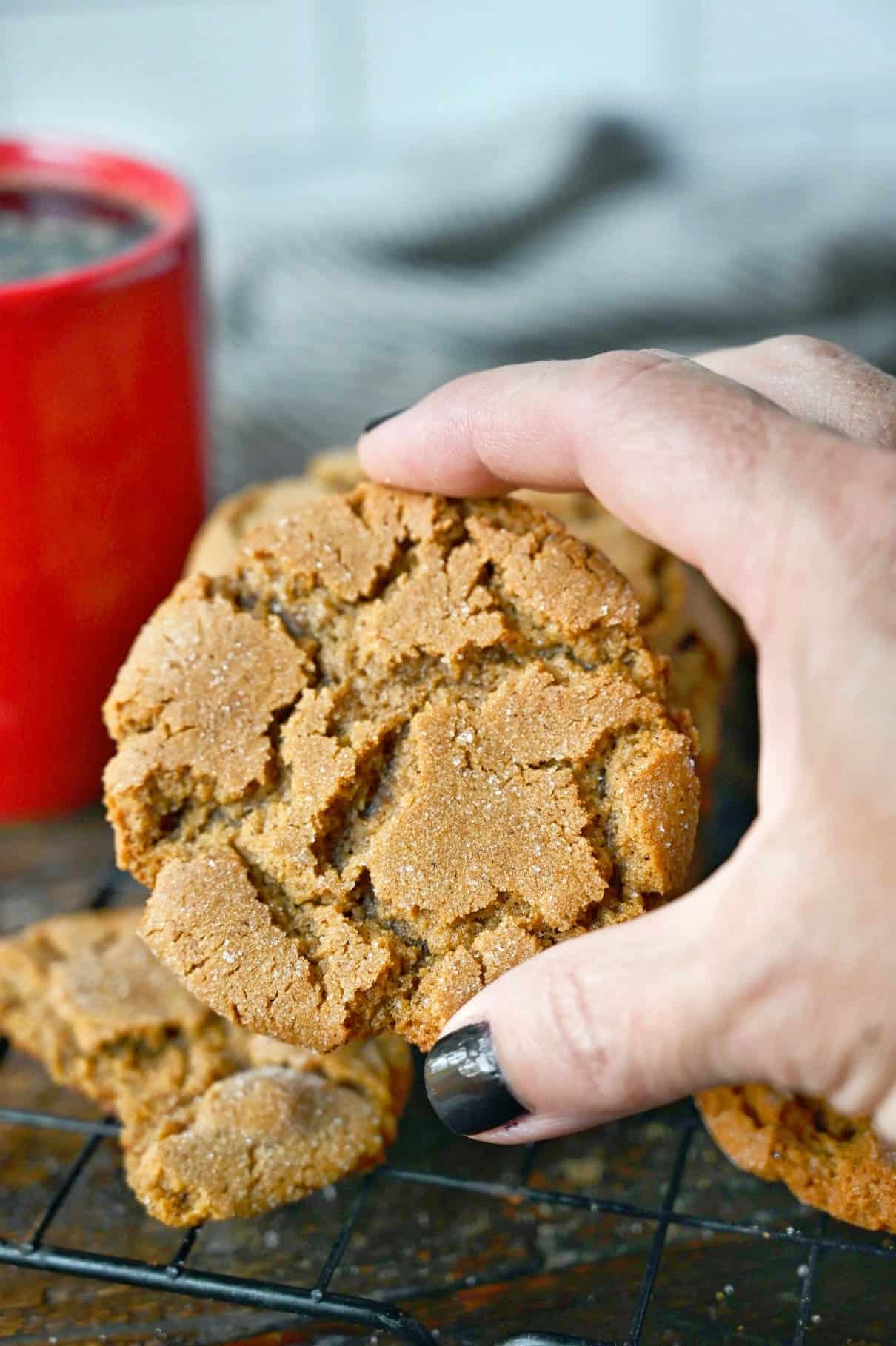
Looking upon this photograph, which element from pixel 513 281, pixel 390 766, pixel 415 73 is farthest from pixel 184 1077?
pixel 415 73

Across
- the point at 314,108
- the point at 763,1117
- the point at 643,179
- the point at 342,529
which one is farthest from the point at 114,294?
the point at 314,108

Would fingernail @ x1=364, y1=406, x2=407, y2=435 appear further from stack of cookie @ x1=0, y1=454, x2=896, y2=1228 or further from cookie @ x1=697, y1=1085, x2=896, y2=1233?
cookie @ x1=697, y1=1085, x2=896, y2=1233

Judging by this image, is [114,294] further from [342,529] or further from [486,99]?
[486,99]

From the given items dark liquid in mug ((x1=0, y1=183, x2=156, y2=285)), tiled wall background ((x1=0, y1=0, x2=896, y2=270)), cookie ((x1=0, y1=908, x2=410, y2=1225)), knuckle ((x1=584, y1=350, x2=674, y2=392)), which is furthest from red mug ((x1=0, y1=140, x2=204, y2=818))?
tiled wall background ((x1=0, y1=0, x2=896, y2=270))

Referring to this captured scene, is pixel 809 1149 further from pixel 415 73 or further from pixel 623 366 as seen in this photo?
pixel 415 73

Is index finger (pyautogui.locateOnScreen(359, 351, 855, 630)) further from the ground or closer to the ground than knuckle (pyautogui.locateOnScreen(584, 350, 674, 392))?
closer to the ground

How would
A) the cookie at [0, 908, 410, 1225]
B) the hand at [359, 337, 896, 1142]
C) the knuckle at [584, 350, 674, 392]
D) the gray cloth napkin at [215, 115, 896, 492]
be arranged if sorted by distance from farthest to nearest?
1. the gray cloth napkin at [215, 115, 896, 492]
2. the cookie at [0, 908, 410, 1225]
3. the knuckle at [584, 350, 674, 392]
4. the hand at [359, 337, 896, 1142]
